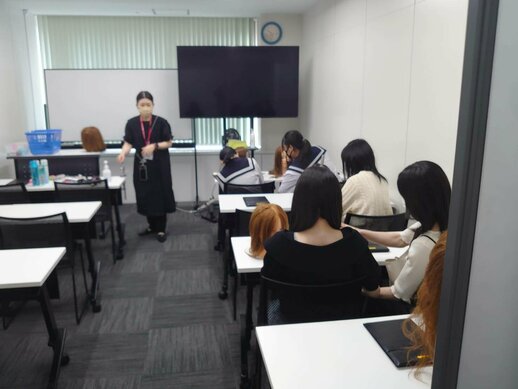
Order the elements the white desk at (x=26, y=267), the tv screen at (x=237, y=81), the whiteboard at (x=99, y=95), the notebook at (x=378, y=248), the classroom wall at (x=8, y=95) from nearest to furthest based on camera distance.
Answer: the white desk at (x=26, y=267) < the notebook at (x=378, y=248) < the classroom wall at (x=8, y=95) < the tv screen at (x=237, y=81) < the whiteboard at (x=99, y=95)

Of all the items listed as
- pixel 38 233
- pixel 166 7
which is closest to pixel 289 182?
pixel 38 233

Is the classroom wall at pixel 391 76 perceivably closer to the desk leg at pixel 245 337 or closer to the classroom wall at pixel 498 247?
the desk leg at pixel 245 337

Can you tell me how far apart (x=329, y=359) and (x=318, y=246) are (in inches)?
17.3

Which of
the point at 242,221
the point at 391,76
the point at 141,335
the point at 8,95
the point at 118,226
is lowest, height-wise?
the point at 141,335

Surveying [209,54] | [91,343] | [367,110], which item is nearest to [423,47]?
[367,110]

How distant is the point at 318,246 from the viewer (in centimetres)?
161

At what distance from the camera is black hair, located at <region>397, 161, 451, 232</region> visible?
171cm

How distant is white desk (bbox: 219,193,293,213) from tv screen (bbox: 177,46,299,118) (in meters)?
2.14

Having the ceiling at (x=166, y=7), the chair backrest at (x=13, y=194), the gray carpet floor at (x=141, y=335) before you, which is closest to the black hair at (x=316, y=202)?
the gray carpet floor at (x=141, y=335)

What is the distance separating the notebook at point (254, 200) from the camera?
3197 mm

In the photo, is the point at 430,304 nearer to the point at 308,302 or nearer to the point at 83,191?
the point at 308,302

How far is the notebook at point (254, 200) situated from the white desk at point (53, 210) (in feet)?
3.55

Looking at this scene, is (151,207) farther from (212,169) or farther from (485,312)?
(485,312)

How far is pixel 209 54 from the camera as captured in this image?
5.29 meters
